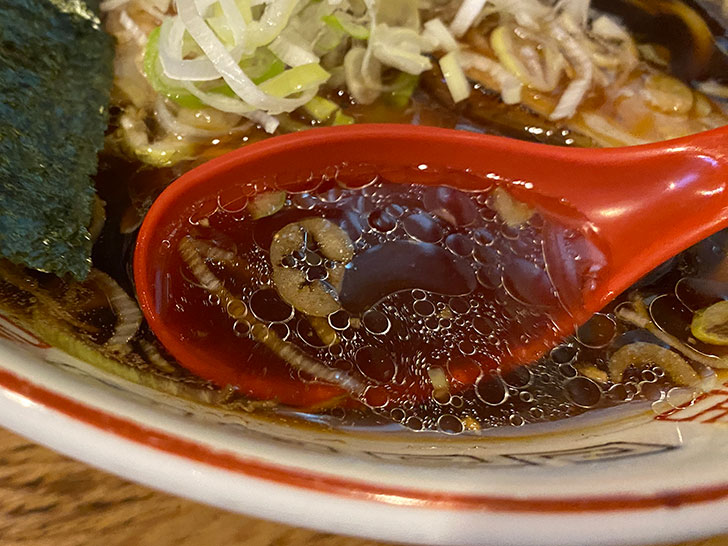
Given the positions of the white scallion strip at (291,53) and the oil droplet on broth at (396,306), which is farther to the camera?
the white scallion strip at (291,53)

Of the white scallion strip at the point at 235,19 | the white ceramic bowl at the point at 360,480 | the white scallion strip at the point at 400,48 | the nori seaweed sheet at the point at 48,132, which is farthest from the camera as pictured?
the white scallion strip at the point at 400,48

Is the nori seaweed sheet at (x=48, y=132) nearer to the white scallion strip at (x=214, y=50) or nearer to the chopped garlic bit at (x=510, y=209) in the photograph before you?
the white scallion strip at (x=214, y=50)

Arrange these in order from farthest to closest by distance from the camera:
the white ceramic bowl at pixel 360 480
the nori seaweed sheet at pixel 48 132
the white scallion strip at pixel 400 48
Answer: the white scallion strip at pixel 400 48 < the nori seaweed sheet at pixel 48 132 < the white ceramic bowl at pixel 360 480

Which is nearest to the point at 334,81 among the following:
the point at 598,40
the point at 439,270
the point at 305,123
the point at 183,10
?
the point at 305,123

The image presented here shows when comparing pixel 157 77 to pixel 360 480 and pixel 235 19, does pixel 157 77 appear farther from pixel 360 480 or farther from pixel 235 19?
pixel 360 480

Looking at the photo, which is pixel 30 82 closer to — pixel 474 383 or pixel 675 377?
pixel 474 383

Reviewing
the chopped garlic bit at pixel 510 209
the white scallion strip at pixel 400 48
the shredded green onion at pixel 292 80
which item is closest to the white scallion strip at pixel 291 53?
the shredded green onion at pixel 292 80

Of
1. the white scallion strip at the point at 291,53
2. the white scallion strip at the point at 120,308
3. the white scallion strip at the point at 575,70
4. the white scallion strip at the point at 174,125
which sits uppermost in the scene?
the white scallion strip at the point at 291,53
